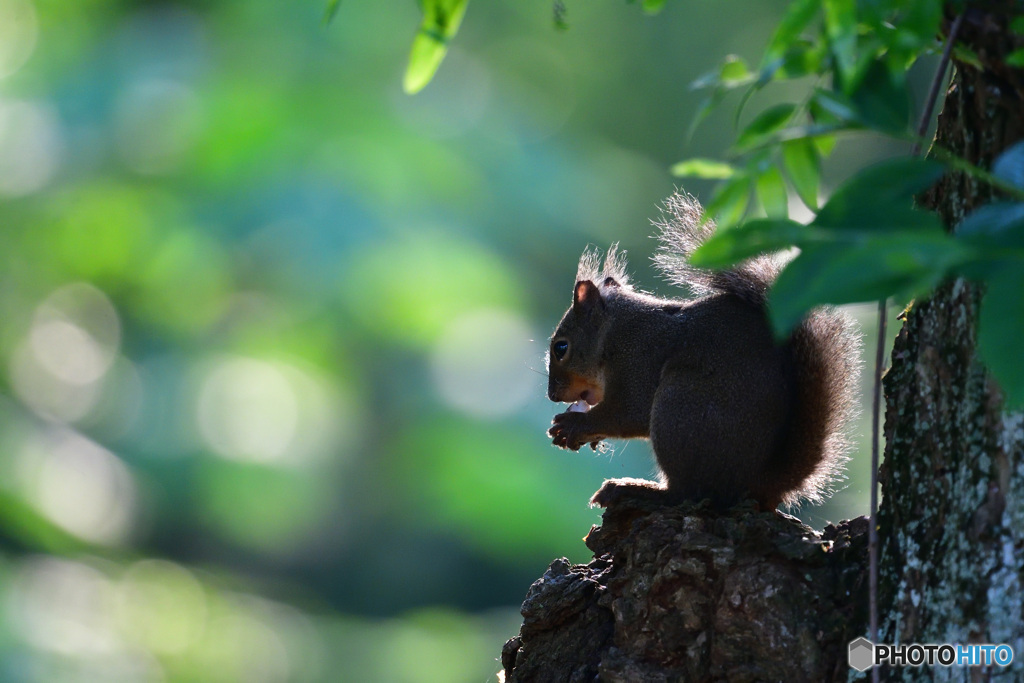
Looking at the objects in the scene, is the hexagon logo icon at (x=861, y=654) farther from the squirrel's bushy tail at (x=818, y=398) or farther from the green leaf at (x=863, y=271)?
the green leaf at (x=863, y=271)

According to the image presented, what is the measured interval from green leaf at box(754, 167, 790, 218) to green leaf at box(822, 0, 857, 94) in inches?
8.3

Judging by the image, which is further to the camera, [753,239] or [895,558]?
[895,558]

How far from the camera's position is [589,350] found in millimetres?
2484

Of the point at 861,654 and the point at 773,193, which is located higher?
the point at 773,193

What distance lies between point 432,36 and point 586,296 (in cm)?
146

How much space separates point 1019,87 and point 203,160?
19.9 feet

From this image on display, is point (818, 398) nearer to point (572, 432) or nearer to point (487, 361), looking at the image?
point (572, 432)

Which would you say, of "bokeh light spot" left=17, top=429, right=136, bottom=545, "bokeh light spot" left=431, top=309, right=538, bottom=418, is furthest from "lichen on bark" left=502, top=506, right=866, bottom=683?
"bokeh light spot" left=431, top=309, right=538, bottom=418

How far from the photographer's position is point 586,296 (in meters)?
2.52

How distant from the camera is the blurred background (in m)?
6.40

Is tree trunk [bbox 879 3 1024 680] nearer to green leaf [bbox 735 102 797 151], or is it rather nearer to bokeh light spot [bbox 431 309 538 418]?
green leaf [bbox 735 102 797 151]

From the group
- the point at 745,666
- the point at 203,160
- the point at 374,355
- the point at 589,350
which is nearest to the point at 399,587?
the point at 374,355

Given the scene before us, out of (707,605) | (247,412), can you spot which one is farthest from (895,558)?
(247,412)

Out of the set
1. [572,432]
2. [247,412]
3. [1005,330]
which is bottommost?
[1005,330]
